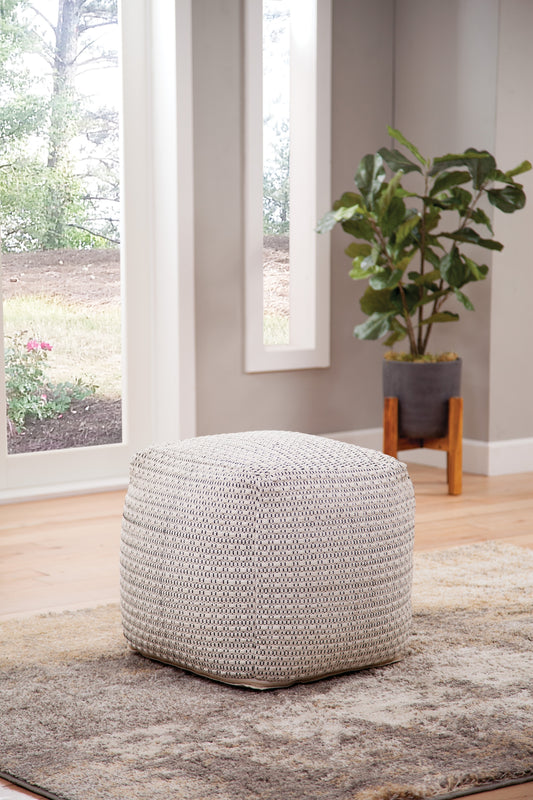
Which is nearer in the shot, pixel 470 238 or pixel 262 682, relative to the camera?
pixel 262 682

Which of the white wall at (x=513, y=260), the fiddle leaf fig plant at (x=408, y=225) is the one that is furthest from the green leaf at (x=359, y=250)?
the white wall at (x=513, y=260)

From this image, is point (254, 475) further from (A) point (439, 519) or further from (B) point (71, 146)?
(B) point (71, 146)

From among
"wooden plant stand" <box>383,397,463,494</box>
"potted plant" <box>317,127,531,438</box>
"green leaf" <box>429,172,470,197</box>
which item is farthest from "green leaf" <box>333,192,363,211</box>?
"wooden plant stand" <box>383,397,463,494</box>

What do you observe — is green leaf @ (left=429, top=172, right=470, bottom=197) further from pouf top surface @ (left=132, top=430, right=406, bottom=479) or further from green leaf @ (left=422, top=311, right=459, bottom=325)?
pouf top surface @ (left=132, top=430, right=406, bottom=479)

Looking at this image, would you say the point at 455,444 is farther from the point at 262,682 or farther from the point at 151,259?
the point at 262,682

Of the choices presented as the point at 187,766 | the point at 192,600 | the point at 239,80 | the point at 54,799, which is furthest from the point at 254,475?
the point at 239,80

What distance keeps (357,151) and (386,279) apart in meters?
0.85

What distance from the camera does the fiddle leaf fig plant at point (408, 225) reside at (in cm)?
405

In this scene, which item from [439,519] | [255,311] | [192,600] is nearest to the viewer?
[192,600]

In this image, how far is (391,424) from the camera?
421 cm

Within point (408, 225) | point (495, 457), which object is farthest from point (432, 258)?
point (495, 457)

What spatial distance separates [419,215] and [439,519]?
1.10m

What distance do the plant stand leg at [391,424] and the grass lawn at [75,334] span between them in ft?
3.32

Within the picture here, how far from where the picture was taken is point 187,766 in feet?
5.89
